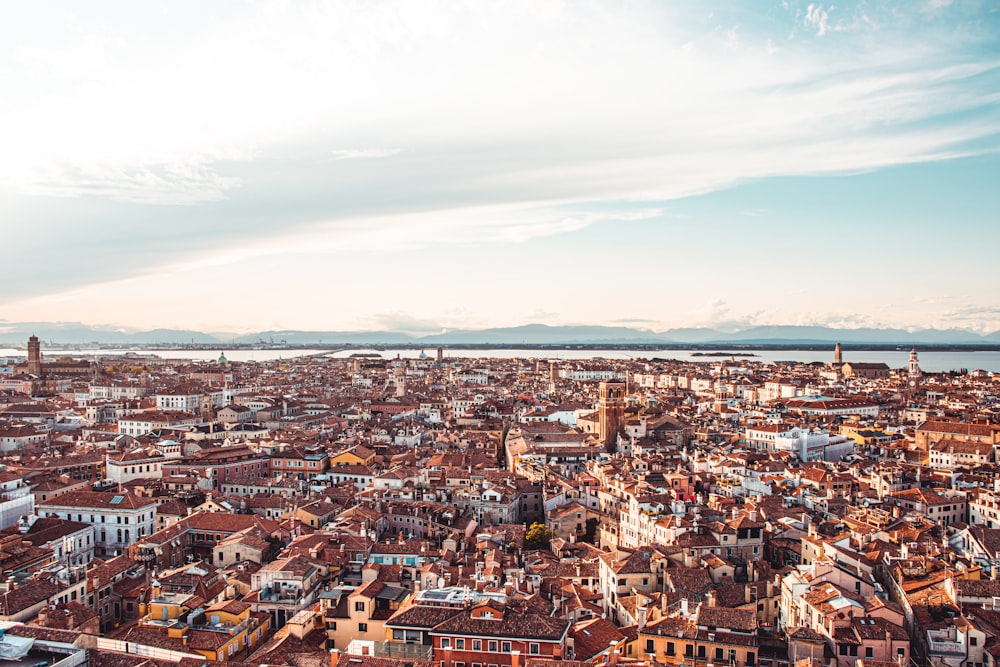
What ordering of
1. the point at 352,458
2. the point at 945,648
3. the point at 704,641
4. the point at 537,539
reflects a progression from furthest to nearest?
1. the point at 352,458
2. the point at 537,539
3. the point at 945,648
4. the point at 704,641

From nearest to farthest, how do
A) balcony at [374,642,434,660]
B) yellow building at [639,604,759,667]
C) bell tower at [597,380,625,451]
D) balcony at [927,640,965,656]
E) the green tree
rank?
balcony at [374,642,434,660]
yellow building at [639,604,759,667]
balcony at [927,640,965,656]
the green tree
bell tower at [597,380,625,451]

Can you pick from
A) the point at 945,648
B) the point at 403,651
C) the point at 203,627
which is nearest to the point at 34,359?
the point at 203,627

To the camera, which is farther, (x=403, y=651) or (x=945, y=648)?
(x=945, y=648)

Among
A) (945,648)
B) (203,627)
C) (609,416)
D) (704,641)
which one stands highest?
(609,416)

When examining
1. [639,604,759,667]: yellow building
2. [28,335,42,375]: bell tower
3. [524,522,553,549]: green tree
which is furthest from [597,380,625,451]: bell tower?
[28,335,42,375]: bell tower

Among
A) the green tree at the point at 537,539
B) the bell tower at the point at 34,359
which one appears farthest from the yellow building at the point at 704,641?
the bell tower at the point at 34,359

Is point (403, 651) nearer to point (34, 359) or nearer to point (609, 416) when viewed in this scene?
point (609, 416)

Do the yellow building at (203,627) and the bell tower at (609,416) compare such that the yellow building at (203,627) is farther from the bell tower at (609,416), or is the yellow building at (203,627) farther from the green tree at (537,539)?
the bell tower at (609,416)

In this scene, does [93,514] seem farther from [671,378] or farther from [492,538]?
[671,378]

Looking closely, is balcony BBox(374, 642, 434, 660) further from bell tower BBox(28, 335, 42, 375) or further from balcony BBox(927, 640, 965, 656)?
bell tower BBox(28, 335, 42, 375)

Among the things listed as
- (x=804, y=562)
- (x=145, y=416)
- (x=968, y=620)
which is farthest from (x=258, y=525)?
(x=145, y=416)

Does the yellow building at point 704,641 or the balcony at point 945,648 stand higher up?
the yellow building at point 704,641
